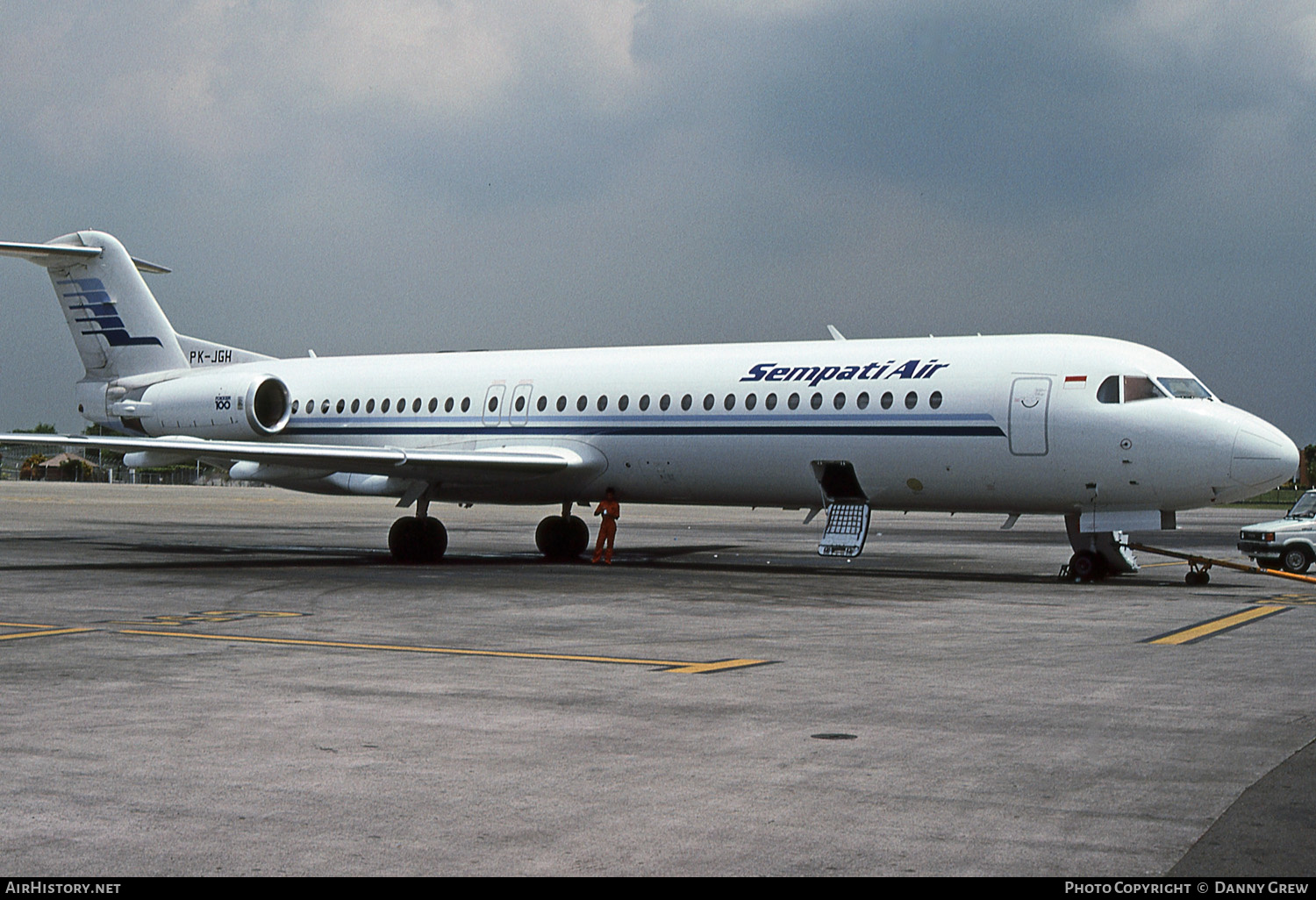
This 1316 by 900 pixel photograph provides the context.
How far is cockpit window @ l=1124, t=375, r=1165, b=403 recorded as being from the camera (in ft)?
65.7

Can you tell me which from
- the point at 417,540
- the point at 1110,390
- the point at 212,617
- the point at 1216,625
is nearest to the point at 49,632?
the point at 212,617

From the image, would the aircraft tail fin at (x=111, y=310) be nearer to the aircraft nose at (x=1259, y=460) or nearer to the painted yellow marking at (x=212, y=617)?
the painted yellow marking at (x=212, y=617)

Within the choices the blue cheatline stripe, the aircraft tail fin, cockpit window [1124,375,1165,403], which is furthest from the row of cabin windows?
the aircraft tail fin

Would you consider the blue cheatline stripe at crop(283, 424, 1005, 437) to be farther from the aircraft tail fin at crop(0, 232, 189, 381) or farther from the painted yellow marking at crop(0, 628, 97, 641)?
the painted yellow marking at crop(0, 628, 97, 641)

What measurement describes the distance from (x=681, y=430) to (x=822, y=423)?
8.87 feet

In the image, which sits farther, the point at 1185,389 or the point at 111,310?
the point at 111,310

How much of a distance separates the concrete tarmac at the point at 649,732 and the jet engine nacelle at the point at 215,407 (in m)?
11.0

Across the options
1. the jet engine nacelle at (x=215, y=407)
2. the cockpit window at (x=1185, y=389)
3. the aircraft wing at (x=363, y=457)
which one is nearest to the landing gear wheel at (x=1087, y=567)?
the cockpit window at (x=1185, y=389)

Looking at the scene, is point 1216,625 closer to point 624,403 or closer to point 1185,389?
point 1185,389

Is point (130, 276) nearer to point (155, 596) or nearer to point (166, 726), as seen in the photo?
point (155, 596)

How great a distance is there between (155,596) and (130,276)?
627 inches

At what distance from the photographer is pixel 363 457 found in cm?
2367

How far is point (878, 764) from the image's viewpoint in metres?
7.09

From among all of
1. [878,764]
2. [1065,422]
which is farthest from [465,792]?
[1065,422]
